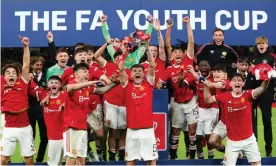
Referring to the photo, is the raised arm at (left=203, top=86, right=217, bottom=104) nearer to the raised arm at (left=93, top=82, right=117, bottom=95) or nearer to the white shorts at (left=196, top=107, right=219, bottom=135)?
the white shorts at (left=196, top=107, right=219, bottom=135)

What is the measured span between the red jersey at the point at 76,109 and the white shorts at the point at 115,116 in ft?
2.08

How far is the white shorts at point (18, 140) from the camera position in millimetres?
8750

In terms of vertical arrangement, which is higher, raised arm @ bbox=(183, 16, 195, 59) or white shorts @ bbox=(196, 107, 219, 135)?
raised arm @ bbox=(183, 16, 195, 59)

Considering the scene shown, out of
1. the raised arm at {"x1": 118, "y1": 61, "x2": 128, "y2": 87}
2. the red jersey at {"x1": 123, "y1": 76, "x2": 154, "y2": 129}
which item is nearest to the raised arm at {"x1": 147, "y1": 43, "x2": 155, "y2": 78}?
the red jersey at {"x1": 123, "y1": 76, "x2": 154, "y2": 129}

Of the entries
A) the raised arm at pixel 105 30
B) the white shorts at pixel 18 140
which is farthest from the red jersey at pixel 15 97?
the raised arm at pixel 105 30

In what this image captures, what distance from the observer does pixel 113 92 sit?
9203 millimetres

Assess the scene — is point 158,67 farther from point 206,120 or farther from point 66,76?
point 66,76

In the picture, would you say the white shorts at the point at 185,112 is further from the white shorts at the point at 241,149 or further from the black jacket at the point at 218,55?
the white shorts at the point at 241,149

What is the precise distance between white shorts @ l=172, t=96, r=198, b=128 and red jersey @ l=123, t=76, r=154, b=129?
885mm

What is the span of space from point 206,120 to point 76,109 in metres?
2.04

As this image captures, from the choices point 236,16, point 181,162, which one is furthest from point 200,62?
point 181,162

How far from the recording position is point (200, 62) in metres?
9.43

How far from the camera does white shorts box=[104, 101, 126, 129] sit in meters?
9.16

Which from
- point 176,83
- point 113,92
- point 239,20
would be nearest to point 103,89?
point 113,92
